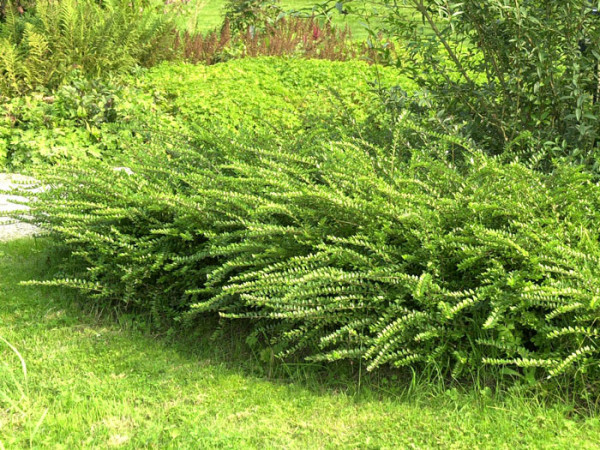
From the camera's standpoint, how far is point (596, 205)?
3.65m

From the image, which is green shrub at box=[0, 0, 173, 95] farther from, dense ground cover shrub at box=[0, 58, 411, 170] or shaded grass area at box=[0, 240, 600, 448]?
shaded grass area at box=[0, 240, 600, 448]

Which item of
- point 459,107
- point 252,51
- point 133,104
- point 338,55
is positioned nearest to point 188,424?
point 459,107

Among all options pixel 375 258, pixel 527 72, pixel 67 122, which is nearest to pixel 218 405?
pixel 375 258

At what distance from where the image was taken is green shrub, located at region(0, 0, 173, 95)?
26.9 feet

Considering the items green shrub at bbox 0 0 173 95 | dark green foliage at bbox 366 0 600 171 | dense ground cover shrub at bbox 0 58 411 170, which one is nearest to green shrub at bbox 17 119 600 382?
dark green foliage at bbox 366 0 600 171

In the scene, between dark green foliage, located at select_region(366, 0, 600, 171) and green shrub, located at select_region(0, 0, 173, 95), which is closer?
dark green foliage, located at select_region(366, 0, 600, 171)

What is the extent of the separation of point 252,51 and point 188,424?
366 inches

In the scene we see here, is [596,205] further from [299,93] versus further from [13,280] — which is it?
[299,93]

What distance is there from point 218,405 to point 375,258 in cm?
106

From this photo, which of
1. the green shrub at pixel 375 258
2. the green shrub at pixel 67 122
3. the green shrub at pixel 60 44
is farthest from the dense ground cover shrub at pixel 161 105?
the green shrub at pixel 375 258

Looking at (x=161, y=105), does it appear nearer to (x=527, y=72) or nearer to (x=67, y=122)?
(x=67, y=122)

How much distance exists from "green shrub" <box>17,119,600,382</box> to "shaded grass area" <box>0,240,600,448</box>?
187 millimetres

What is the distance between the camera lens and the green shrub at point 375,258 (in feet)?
9.66

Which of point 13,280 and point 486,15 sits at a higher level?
point 486,15
